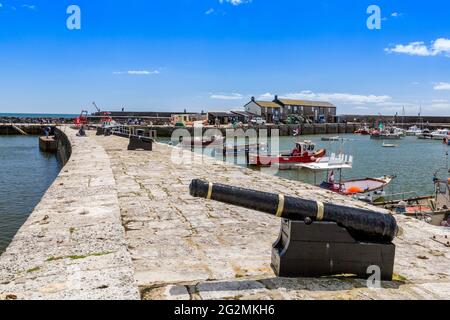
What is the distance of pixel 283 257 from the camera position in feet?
12.0

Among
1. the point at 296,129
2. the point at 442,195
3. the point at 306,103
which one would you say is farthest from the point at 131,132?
the point at 306,103

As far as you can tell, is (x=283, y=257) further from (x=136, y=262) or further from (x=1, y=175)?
(x=1, y=175)

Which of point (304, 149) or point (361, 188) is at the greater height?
point (304, 149)

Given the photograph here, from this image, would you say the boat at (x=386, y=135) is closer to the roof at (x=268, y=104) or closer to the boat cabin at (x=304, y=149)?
the roof at (x=268, y=104)

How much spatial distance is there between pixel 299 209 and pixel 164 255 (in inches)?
63.3

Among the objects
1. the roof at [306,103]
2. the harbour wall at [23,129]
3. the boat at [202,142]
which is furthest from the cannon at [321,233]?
the roof at [306,103]

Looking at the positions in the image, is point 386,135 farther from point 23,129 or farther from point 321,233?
point 321,233

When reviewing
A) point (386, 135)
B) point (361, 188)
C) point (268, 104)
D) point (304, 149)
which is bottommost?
point (361, 188)

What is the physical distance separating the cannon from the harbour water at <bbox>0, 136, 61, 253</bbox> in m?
6.99

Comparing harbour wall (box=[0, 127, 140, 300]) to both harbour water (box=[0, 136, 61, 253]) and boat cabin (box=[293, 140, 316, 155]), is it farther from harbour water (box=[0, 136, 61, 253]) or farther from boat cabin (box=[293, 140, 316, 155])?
boat cabin (box=[293, 140, 316, 155])

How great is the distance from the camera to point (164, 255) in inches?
169

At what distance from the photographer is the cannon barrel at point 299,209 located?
354 cm

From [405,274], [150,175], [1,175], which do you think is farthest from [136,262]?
[1,175]
